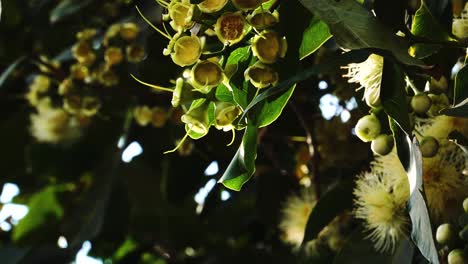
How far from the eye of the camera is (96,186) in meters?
2.31

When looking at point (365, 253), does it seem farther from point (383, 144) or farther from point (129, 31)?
point (129, 31)

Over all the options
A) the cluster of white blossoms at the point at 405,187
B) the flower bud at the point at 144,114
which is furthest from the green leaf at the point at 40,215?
the cluster of white blossoms at the point at 405,187

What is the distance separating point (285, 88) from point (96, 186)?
4.51 feet

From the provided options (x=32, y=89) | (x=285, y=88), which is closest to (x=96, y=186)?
(x=32, y=89)

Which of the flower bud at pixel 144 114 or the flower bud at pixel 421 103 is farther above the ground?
the flower bud at pixel 421 103

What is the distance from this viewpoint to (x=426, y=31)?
3.96ft

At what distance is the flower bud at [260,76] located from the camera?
3.50ft

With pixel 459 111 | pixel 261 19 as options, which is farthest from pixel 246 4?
pixel 459 111

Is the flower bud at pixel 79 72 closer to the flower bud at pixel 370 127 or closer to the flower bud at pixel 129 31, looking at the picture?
the flower bud at pixel 129 31

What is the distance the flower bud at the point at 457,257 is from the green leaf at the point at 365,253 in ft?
0.35

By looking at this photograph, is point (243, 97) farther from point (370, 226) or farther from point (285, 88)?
point (370, 226)

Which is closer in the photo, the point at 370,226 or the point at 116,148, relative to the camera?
the point at 370,226

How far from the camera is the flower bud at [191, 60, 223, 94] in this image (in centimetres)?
106

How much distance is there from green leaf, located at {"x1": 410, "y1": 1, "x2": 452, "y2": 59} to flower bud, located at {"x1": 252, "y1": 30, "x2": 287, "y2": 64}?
0.76ft
